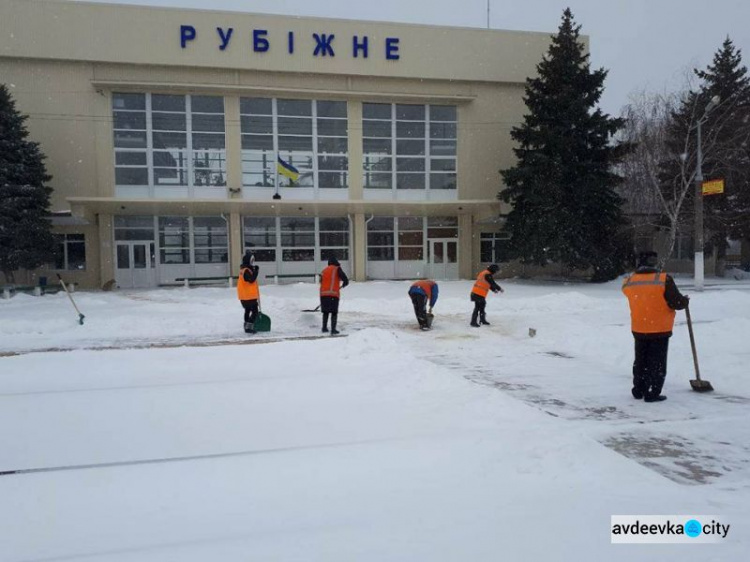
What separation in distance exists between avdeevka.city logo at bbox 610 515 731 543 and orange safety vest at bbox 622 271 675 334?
319cm

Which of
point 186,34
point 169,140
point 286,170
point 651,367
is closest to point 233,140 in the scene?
point 169,140

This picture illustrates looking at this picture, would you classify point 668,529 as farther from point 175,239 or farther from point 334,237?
point 175,239

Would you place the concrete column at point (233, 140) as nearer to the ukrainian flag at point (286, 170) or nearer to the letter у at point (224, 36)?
the ukrainian flag at point (286, 170)

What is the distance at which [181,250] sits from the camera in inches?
1102

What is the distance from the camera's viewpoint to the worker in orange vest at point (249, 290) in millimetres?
11477

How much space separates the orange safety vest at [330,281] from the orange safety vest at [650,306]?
6233 millimetres

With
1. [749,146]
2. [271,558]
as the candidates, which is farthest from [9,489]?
[749,146]

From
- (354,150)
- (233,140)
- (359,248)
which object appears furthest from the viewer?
(359,248)

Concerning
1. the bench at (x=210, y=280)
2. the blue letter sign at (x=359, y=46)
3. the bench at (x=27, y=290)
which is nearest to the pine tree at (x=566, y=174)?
the blue letter sign at (x=359, y=46)

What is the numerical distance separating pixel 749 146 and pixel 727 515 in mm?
35636

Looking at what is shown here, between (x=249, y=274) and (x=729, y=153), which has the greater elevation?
(x=729, y=153)

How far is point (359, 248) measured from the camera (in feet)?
95.8

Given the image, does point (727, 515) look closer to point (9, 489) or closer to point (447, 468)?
point (447, 468)

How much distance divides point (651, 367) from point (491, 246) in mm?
25584
